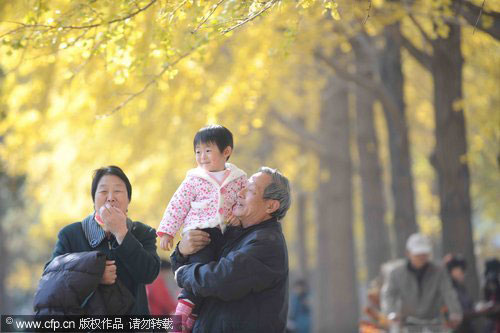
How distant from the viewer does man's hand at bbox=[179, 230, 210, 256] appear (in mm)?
5484

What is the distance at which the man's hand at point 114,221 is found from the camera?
5.46m

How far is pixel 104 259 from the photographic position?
532cm

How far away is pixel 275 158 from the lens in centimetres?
2345

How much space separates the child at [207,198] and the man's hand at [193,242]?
4cm

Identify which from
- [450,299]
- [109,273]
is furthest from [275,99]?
[109,273]

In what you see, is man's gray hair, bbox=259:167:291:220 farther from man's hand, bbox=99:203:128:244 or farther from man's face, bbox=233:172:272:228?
man's hand, bbox=99:203:128:244

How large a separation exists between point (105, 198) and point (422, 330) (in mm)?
5457

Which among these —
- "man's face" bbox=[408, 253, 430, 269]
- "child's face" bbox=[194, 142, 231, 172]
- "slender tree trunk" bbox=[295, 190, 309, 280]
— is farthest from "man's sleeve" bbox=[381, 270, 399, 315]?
"slender tree trunk" bbox=[295, 190, 309, 280]

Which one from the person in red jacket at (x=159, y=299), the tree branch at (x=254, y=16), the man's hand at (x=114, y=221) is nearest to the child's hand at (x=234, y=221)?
the man's hand at (x=114, y=221)

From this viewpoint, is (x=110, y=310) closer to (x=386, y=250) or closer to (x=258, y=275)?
(x=258, y=275)

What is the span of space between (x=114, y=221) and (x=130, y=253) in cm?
21

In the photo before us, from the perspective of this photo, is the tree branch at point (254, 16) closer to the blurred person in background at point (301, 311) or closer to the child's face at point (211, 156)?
the child's face at point (211, 156)

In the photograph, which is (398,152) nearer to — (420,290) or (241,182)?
(420,290)

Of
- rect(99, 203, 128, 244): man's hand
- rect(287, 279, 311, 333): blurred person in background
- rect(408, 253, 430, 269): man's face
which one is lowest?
rect(99, 203, 128, 244): man's hand
